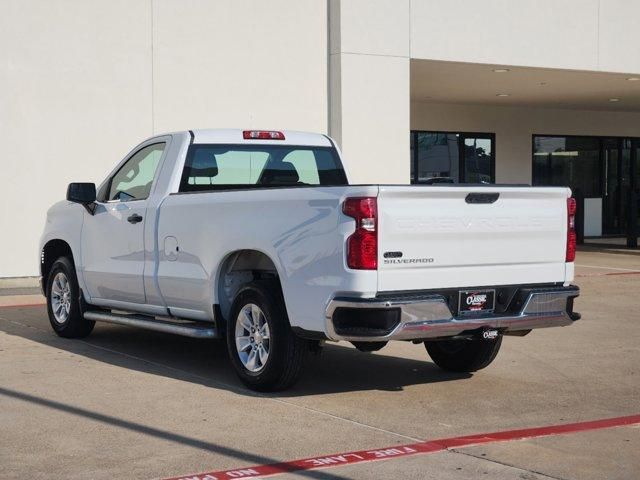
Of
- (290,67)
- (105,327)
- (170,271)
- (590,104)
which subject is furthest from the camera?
(590,104)

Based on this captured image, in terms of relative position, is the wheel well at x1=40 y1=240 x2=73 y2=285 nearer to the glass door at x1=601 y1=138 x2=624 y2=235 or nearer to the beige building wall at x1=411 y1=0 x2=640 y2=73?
the beige building wall at x1=411 y1=0 x2=640 y2=73

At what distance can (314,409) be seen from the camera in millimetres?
7895

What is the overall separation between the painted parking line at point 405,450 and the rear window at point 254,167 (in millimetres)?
3792

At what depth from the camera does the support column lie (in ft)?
59.0

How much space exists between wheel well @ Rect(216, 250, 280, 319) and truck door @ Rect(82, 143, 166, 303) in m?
1.14

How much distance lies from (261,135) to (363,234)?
9.53 ft

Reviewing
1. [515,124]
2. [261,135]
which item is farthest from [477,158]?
[261,135]

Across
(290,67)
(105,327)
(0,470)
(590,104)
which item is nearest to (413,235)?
(0,470)

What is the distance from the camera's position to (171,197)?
9.58m

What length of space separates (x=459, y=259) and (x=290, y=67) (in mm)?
10475

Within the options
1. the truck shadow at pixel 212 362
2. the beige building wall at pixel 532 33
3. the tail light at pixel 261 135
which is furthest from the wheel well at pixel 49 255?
the beige building wall at pixel 532 33

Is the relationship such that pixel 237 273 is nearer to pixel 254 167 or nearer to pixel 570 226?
pixel 254 167

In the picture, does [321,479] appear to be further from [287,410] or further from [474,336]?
[474,336]

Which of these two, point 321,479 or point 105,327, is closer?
point 321,479
